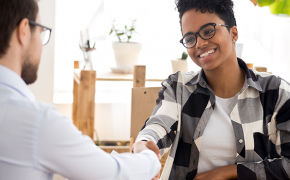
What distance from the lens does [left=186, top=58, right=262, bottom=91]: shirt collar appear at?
1043 mm

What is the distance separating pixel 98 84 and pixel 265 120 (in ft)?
6.42

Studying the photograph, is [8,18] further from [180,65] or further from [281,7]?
[281,7]

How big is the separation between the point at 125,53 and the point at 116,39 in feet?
1.89

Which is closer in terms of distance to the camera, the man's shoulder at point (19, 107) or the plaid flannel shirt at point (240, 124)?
the man's shoulder at point (19, 107)

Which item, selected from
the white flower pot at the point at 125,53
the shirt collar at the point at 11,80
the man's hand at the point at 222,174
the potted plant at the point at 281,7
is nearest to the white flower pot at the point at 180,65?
the white flower pot at the point at 125,53

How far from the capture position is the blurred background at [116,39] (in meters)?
2.48

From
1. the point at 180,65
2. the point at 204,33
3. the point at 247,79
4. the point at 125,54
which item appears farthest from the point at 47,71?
the point at 247,79

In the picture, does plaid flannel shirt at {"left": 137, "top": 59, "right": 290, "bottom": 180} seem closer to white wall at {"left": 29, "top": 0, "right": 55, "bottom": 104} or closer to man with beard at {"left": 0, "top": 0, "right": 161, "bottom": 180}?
man with beard at {"left": 0, "top": 0, "right": 161, "bottom": 180}

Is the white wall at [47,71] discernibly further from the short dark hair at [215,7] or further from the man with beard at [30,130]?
the man with beard at [30,130]

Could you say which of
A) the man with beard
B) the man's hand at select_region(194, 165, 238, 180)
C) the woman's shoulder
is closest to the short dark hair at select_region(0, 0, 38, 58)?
the man with beard

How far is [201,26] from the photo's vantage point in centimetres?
104

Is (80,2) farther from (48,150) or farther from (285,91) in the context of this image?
(48,150)

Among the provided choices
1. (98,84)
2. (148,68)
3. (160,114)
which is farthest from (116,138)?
(160,114)

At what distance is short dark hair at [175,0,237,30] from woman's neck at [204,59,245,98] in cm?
15
